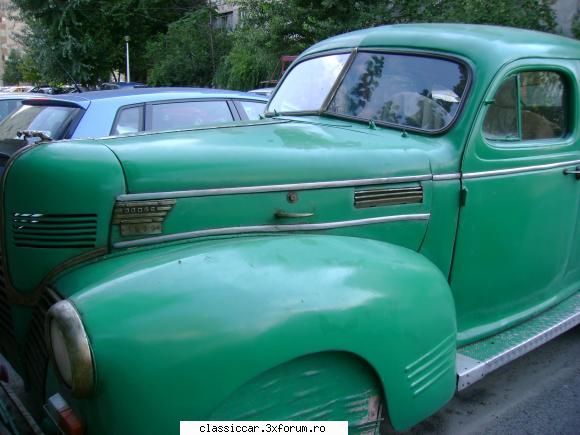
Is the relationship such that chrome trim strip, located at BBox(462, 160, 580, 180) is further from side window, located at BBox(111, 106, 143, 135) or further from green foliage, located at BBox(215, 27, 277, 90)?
green foliage, located at BBox(215, 27, 277, 90)

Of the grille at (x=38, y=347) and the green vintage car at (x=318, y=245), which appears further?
the grille at (x=38, y=347)

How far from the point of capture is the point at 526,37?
3070 millimetres

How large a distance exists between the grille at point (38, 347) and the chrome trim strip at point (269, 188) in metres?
0.43

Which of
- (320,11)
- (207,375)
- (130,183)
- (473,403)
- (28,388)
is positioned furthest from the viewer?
(320,11)

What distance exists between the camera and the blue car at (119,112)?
4977 mm

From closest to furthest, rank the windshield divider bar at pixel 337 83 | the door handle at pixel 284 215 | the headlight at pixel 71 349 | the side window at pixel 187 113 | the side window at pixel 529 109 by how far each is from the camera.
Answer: the headlight at pixel 71 349 < the door handle at pixel 284 215 < the side window at pixel 529 109 < the windshield divider bar at pixel 337 83 < the side window at pixel 187 113

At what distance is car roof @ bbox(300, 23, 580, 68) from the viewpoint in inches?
111

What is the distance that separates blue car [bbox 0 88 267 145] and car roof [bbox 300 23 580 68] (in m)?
1.99

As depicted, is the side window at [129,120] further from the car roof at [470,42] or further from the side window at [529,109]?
the side window at [529,109]

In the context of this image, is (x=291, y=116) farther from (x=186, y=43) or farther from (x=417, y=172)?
(x=186, y=43)

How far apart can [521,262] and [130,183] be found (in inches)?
83.8

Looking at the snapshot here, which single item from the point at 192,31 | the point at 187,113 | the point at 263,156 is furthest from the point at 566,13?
the point at 192,31

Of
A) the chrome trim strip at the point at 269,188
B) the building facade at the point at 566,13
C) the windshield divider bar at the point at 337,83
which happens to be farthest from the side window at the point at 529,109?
the building facade at the point at 566,13

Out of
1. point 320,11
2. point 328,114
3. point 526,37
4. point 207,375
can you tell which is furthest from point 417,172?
point 320,11
